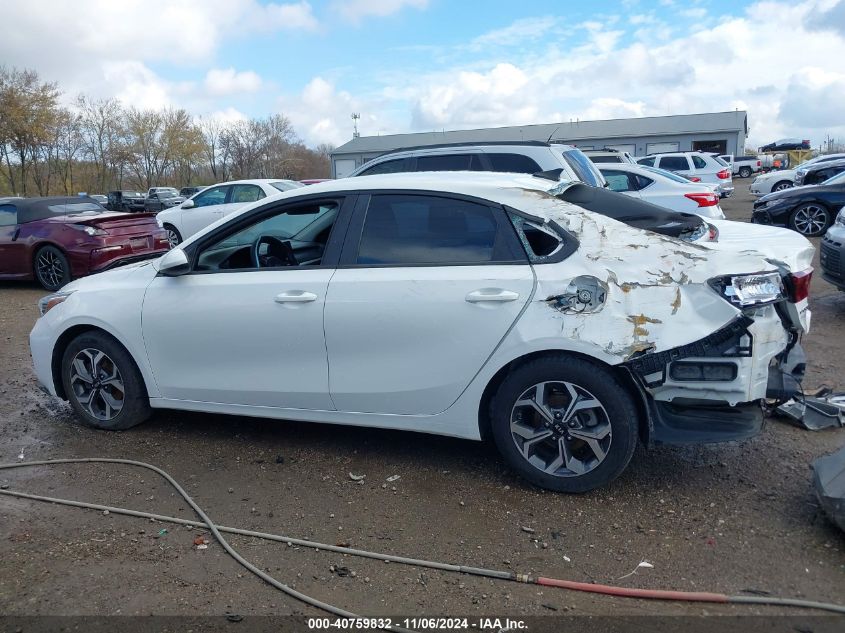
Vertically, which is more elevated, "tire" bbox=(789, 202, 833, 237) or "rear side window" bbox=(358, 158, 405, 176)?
"rear side window" bbox=(358, 158, 405, 176)

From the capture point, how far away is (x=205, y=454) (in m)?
4.47

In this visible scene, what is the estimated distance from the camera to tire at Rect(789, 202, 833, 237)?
13352 millimetres

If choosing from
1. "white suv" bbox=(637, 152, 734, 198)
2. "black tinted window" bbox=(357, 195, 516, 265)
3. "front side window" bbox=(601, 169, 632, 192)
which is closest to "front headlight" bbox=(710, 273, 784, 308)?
"black tinted window" bbox=(357, 195, 516, 265)

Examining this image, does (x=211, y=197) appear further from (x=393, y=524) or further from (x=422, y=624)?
(x=422, y=624)

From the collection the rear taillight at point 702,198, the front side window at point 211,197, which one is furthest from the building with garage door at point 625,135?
the rear taillight at point 702,198

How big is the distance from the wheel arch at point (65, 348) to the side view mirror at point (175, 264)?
61cm

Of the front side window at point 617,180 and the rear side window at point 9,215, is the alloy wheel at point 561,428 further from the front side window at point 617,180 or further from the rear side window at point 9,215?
the rear side window at point 9,215

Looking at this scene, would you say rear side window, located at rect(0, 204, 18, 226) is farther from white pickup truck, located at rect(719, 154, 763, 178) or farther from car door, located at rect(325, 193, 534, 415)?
white pickup truck, located at rect(719, 154, 763, 178)

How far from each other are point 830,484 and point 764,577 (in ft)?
1.90

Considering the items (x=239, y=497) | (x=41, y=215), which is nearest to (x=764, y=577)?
(x=239, y=497)

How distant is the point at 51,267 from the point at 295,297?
8090 millimetres

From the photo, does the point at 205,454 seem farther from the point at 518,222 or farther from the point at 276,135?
the point at 276,135

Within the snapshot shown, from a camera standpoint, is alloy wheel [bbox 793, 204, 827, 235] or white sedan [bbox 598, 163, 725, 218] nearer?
white sedan [bbox 598, 163, 725, 218]

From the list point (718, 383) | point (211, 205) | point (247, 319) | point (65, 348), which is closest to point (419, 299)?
point (247, 319)
